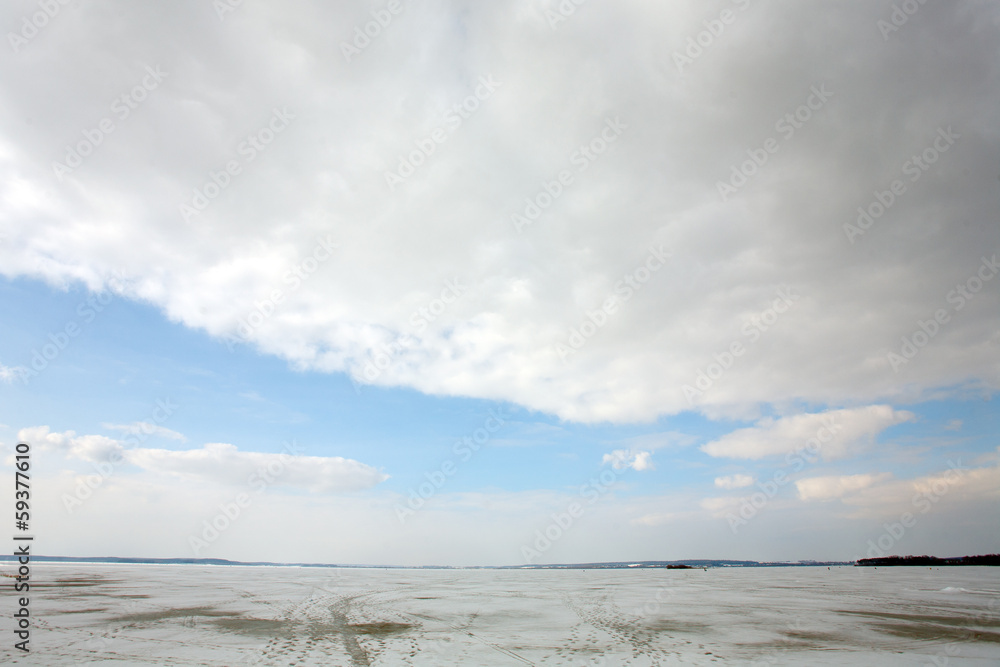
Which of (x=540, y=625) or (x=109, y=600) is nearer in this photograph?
(x=540, y=625)

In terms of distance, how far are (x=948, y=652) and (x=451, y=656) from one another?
2064 cm

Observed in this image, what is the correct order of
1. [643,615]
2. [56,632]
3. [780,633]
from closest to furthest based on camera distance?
[56,632], [780,633], [643,615]

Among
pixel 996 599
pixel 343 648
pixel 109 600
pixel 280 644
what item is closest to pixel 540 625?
pixel 343 648

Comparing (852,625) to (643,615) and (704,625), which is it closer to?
(704,625)

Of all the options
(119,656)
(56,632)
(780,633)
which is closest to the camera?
(119,656)

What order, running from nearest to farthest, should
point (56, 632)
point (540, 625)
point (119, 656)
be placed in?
point (119, 656), point (56, 632), point (540, 625)

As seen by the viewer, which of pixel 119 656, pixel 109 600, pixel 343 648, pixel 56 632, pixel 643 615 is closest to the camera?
pixel 119 656

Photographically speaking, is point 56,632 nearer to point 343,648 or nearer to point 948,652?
point 343,648

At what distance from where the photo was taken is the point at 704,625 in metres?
26.1

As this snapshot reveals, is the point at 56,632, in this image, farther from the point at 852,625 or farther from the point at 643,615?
the point at 852,625

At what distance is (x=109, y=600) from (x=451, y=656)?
104 ft

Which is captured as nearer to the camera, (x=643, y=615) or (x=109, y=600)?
(x=643, y=615)

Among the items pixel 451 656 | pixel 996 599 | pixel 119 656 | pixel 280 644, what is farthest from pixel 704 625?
pixel 996 599

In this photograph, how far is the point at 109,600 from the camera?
34375mm
